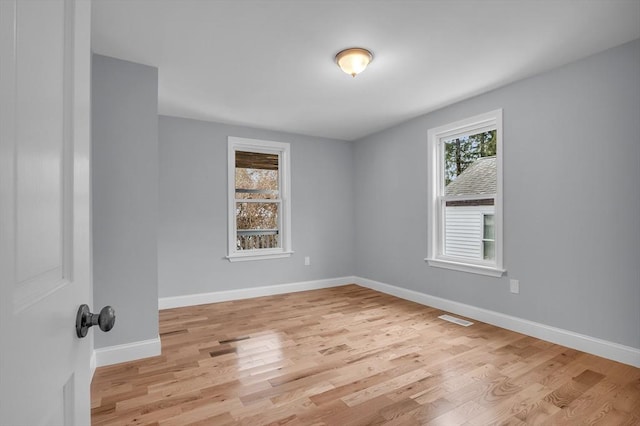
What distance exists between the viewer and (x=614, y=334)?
255 cm

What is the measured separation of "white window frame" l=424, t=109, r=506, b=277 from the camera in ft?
11.0

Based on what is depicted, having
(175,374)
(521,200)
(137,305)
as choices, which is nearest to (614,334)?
(521,200)

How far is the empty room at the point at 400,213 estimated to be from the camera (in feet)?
2.00

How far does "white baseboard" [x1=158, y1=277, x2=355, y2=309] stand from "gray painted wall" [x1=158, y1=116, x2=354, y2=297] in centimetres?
7

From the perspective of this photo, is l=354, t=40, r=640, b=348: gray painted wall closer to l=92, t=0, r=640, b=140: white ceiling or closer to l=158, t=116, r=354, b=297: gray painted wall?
l=92, t=0, r=640, b=140: white ceiling

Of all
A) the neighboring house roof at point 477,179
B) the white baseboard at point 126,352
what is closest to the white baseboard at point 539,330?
the neighboring house roof at point 477,179

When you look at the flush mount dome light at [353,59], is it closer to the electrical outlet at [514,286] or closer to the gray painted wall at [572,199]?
the gray painted wall at [572,199]

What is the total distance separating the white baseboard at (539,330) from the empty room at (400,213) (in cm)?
2

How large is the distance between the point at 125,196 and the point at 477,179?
3.52 metres

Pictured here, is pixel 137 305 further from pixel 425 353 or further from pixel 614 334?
pixel 614 334

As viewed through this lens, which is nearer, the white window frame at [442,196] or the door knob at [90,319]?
the door knob at [90,319]

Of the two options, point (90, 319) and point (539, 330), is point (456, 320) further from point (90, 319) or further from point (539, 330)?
point (90, 319)

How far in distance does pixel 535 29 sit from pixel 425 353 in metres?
2.60

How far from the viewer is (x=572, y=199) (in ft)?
9.20
